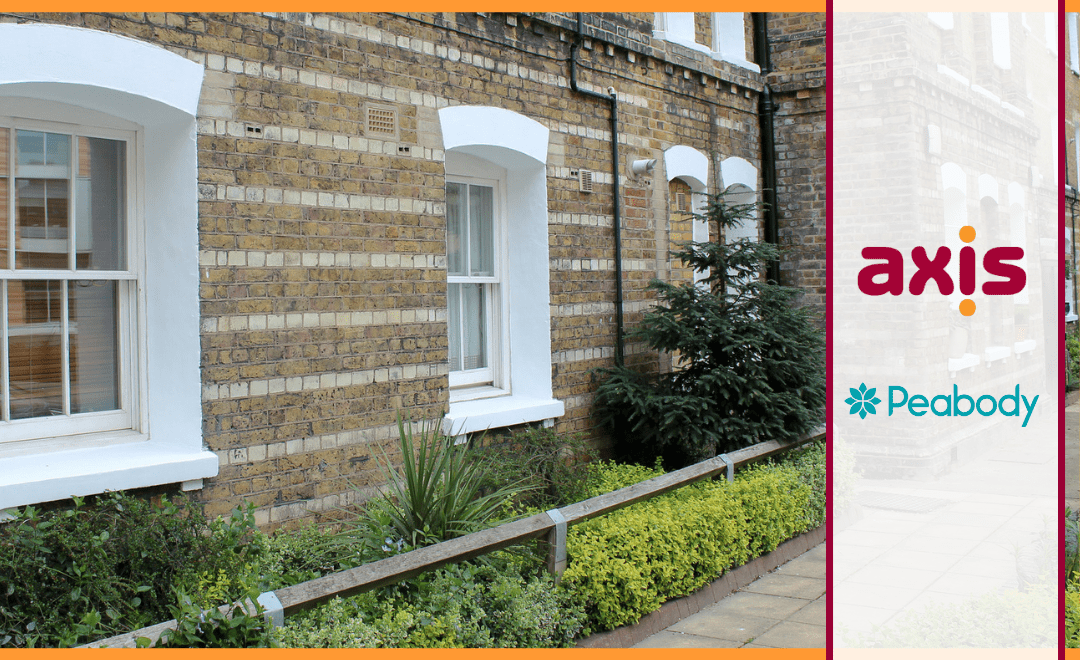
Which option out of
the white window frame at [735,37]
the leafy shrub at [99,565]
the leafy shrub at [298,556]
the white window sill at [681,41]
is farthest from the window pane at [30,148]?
the white window frame at [735,37]

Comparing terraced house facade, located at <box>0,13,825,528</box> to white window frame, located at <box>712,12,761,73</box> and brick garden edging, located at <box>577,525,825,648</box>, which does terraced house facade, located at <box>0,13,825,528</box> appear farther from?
white window frame, located at <box>712,12,761,73</box>

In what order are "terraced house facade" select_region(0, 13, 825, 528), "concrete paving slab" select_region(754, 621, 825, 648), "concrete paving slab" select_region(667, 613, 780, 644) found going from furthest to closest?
"concrete paving slab" select_region(667, 613, 780, 644), "concrete paving slab" select_region(754, 621, 825, 648), "terraced house facade" select_region(0, 13, 825, 528)

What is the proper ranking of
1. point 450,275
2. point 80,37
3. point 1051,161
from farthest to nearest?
point 450,275
point 80,37
point 1051,161

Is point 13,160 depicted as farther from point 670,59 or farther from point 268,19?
point 670,59

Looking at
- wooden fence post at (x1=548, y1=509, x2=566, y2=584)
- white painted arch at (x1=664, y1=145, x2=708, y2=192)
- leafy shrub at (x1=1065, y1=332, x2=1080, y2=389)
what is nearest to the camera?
wooden fence post at (x1=548, y1=509, x2=566, y2=584)

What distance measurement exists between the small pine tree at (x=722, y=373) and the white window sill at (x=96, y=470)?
3.32 metres

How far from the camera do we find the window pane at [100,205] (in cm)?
472


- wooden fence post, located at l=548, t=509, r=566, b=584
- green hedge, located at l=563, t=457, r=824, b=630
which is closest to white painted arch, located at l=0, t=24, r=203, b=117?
wooden fence post, located at l=548, t=509, r=566, b=584

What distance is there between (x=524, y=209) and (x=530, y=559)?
3009 mm

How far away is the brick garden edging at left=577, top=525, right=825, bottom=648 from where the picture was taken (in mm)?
4711

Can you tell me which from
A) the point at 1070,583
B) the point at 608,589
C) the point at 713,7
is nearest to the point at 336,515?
the point at 608,589

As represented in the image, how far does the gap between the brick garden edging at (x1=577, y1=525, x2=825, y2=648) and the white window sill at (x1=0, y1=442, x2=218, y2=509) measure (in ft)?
7.21

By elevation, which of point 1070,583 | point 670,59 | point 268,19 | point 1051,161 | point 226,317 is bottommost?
point 1070,583

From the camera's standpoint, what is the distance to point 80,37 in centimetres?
432
